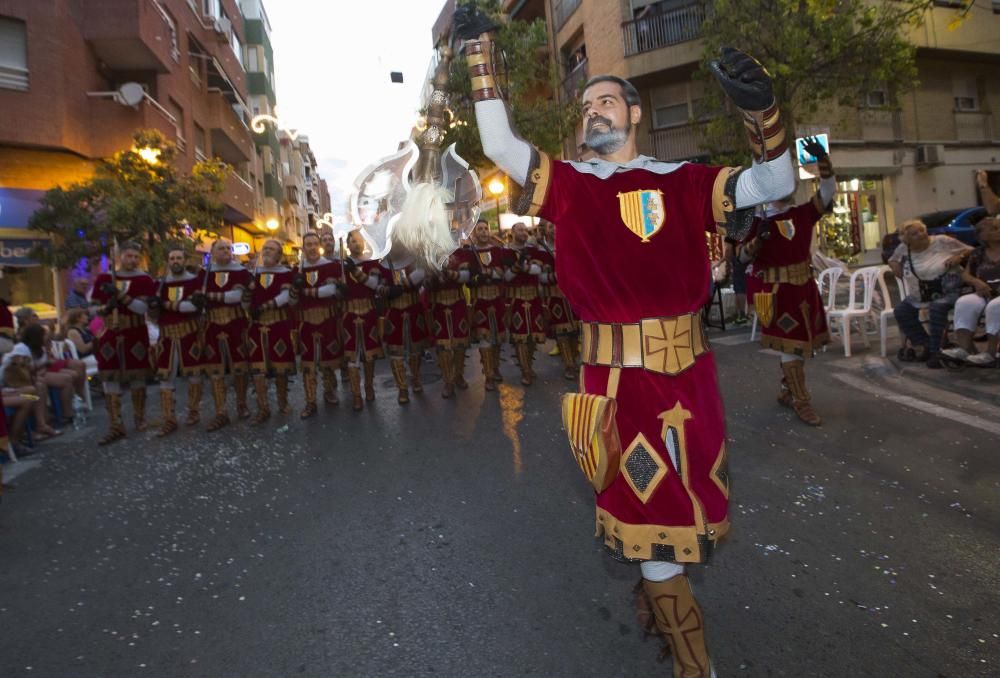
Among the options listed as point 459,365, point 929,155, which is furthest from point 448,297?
point 929,155

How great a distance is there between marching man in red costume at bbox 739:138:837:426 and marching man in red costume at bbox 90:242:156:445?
248 inches

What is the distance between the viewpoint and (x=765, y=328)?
6391mm

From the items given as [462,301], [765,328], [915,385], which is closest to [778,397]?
[765,328]

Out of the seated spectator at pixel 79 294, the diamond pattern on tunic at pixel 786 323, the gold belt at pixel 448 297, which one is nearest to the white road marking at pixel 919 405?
the diamond pattern on tunic at pixel 786 323

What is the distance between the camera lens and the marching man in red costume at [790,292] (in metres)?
6.02

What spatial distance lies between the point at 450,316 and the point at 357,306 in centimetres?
118

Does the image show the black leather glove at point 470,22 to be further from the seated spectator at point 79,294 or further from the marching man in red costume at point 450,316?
the seated spectator at point 79,294

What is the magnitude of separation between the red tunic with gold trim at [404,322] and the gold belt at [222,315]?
1.79m

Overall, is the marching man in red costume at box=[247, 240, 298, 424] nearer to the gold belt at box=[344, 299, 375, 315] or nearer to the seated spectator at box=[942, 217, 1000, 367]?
the gold belt at box=[344, 299, 375, 315]

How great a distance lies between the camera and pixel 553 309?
985cm

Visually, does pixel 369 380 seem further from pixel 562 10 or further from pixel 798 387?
pixel 562 10

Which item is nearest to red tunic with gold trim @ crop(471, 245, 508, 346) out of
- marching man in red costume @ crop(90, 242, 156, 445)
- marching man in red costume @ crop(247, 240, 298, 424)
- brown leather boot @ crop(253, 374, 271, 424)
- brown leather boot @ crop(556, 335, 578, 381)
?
brown leather boot @ crop(556, 335, 578, 381)

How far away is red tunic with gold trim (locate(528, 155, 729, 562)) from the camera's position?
7.66ft

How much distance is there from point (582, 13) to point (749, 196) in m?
26.4
